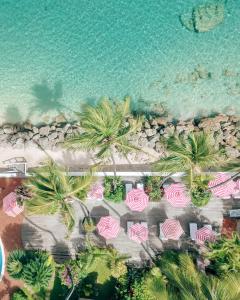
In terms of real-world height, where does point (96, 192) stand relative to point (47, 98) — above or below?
below

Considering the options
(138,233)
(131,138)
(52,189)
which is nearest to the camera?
(52,189)

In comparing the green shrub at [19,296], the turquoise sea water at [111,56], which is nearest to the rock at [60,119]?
the turquoise sea water at [111,56]

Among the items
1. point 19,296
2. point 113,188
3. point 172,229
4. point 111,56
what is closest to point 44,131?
point 113,188

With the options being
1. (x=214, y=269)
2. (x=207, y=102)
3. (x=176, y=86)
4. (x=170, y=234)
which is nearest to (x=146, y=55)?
(x=176, y=86)

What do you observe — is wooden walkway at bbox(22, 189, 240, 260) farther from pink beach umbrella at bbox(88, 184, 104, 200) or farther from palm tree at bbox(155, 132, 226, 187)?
palm tree at bbox(155, 132, 226, 187)

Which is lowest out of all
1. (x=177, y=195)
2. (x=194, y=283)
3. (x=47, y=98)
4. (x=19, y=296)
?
(x=19, y=296)

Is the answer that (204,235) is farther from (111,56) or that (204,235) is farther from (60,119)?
(111,56)
